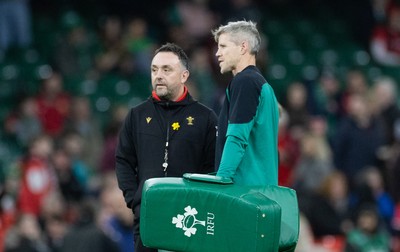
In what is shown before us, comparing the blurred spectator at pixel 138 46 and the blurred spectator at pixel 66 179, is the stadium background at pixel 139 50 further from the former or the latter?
the blurred spectator at pixel 66 179

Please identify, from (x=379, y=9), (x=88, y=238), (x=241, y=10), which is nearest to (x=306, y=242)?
(x=88, y=238)

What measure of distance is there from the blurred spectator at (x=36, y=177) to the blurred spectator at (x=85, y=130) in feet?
3.59

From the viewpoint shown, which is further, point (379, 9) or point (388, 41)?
point (379, 9)

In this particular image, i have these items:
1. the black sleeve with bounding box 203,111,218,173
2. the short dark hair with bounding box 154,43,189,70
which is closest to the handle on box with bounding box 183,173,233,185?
the black sleeve with bounding box 203,111,218,173

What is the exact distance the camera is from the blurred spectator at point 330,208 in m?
13.6

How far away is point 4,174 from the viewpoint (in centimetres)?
1449

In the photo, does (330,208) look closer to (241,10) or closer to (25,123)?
(25,123)

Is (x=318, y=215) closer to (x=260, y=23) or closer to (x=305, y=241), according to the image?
(x=305, y=241)

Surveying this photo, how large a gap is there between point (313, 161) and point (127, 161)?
7.28 meters

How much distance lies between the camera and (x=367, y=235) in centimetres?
1370

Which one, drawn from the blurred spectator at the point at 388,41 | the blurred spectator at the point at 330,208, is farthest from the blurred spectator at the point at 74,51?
the blurred spectator at the point at 388,41

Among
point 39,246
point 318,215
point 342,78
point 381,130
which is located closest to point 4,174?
point 39,246

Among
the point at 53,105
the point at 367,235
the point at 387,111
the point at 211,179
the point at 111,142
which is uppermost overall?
the point at 211,179

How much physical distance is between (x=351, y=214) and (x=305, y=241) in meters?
2.41
